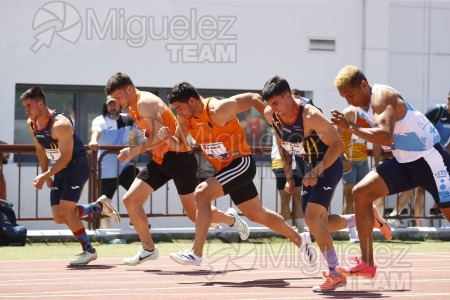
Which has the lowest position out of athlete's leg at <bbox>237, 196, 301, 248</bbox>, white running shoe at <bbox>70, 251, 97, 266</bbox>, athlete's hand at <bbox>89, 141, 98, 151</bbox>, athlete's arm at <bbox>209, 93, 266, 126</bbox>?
white running shoe at <bbox>70, 251, 97, 266</bbox>

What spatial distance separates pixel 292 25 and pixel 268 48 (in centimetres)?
60

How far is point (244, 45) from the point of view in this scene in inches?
715

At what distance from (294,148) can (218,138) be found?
0.95 metres

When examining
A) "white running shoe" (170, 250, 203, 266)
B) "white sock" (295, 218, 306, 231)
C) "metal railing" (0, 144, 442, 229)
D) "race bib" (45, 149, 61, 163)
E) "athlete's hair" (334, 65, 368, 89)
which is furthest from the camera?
"white sock" (295, 218, 306, 231)

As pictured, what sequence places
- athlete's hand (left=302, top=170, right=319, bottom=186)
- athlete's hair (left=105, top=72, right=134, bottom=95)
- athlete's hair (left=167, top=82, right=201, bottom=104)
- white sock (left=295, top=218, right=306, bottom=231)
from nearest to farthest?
athlete's hand (left=302, top=170, right=319, bottom=186) < athlete's hair (left=167, top=82, right=201, bottom=104) < athlete's hair (left=105, top=72, right=134, bottom=95) < white sock (left=295, top=218, right=306, bottom=231)

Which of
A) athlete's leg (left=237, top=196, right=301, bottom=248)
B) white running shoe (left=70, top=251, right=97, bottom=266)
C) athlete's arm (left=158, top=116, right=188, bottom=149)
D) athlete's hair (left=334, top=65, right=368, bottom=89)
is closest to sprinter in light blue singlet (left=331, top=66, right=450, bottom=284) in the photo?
athlete's hair (left=334, top=65, right=368, bottom=89)

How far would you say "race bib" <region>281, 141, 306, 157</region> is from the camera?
925 centimetres

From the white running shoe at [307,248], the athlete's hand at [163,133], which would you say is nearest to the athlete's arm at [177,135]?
the athlete's hand at [163,133]

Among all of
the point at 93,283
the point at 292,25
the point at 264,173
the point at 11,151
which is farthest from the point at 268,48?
the point at 93,283

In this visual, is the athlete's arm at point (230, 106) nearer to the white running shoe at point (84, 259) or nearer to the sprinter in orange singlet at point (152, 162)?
the sprinter in orange singlet at point (152, 162)

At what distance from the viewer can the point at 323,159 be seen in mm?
9055

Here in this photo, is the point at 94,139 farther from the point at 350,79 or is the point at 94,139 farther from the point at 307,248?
the point at 350,79

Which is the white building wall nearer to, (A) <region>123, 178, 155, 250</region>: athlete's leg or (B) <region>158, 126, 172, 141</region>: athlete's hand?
(A) <region>123, 178, 155, 250</region>: athlete's leg

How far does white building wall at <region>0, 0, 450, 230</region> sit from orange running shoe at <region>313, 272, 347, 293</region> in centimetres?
876
